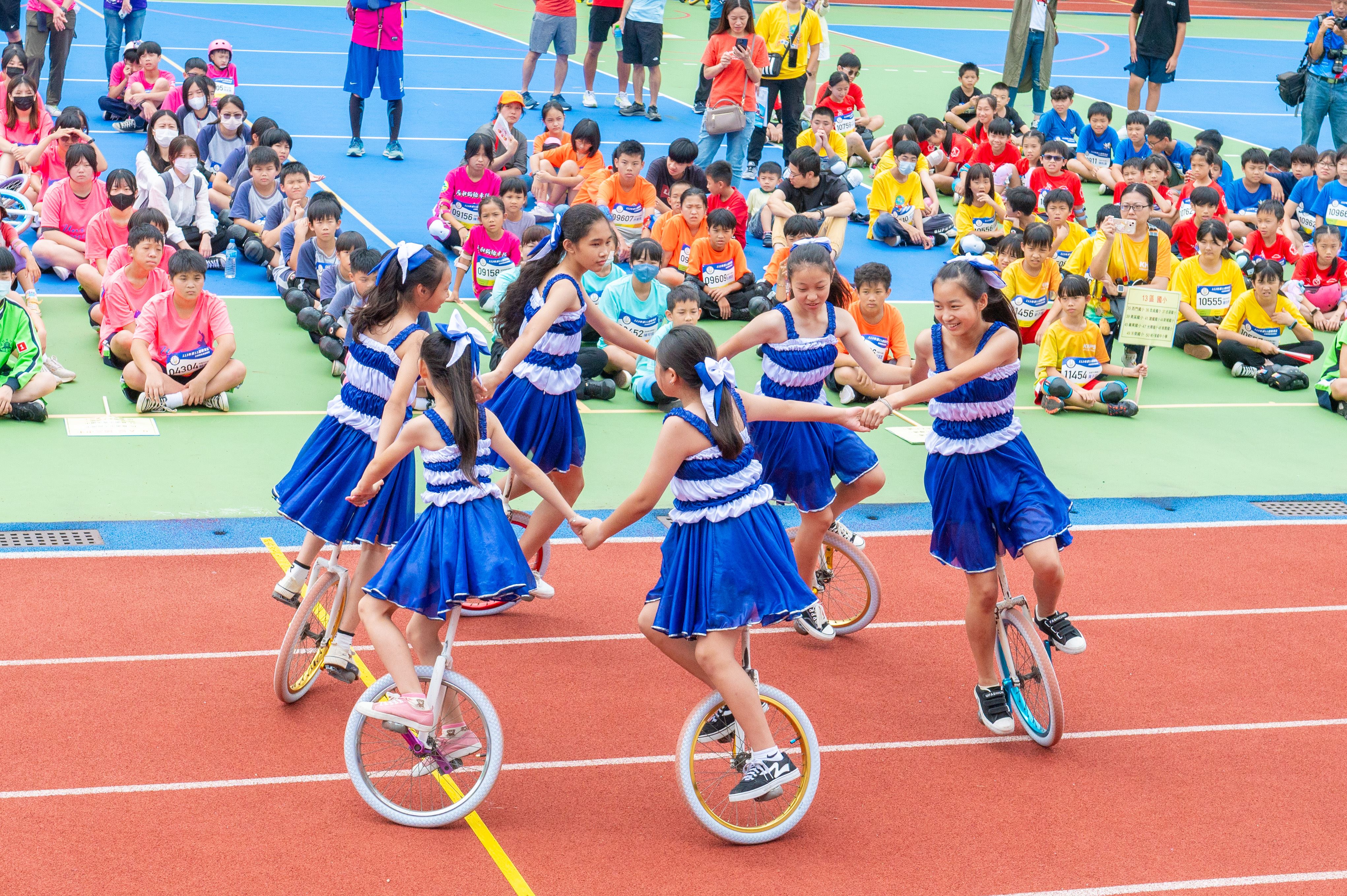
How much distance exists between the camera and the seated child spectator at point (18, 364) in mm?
8805

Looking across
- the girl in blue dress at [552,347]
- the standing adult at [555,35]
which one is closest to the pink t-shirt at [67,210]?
the girl in blue dress at [552,347]

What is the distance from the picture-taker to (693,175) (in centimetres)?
1335

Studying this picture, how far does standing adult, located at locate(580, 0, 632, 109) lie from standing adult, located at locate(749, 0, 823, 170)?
9.20 feet

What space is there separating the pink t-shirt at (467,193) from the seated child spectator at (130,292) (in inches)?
140

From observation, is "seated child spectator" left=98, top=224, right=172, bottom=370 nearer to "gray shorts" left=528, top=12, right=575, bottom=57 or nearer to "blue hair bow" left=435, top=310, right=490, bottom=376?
"blue hair bow" left=435, top=310, right=490, bottom=376

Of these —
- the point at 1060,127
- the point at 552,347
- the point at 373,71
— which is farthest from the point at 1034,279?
the point at 373,71

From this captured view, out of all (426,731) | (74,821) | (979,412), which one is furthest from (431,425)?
(979,412)

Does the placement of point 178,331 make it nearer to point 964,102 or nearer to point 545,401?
point 545,401

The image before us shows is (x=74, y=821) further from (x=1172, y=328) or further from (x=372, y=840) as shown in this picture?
(x=1172, y=328)

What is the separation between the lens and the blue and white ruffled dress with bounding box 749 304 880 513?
20.8 ft

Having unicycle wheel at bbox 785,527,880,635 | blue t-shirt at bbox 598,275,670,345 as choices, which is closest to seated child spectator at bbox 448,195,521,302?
blue t-shirt at bbox 598,275,670,345

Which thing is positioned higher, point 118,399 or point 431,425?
point 431,425

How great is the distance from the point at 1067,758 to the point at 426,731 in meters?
2.66

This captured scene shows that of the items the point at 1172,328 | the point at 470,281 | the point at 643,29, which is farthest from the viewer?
the point at 643,29
